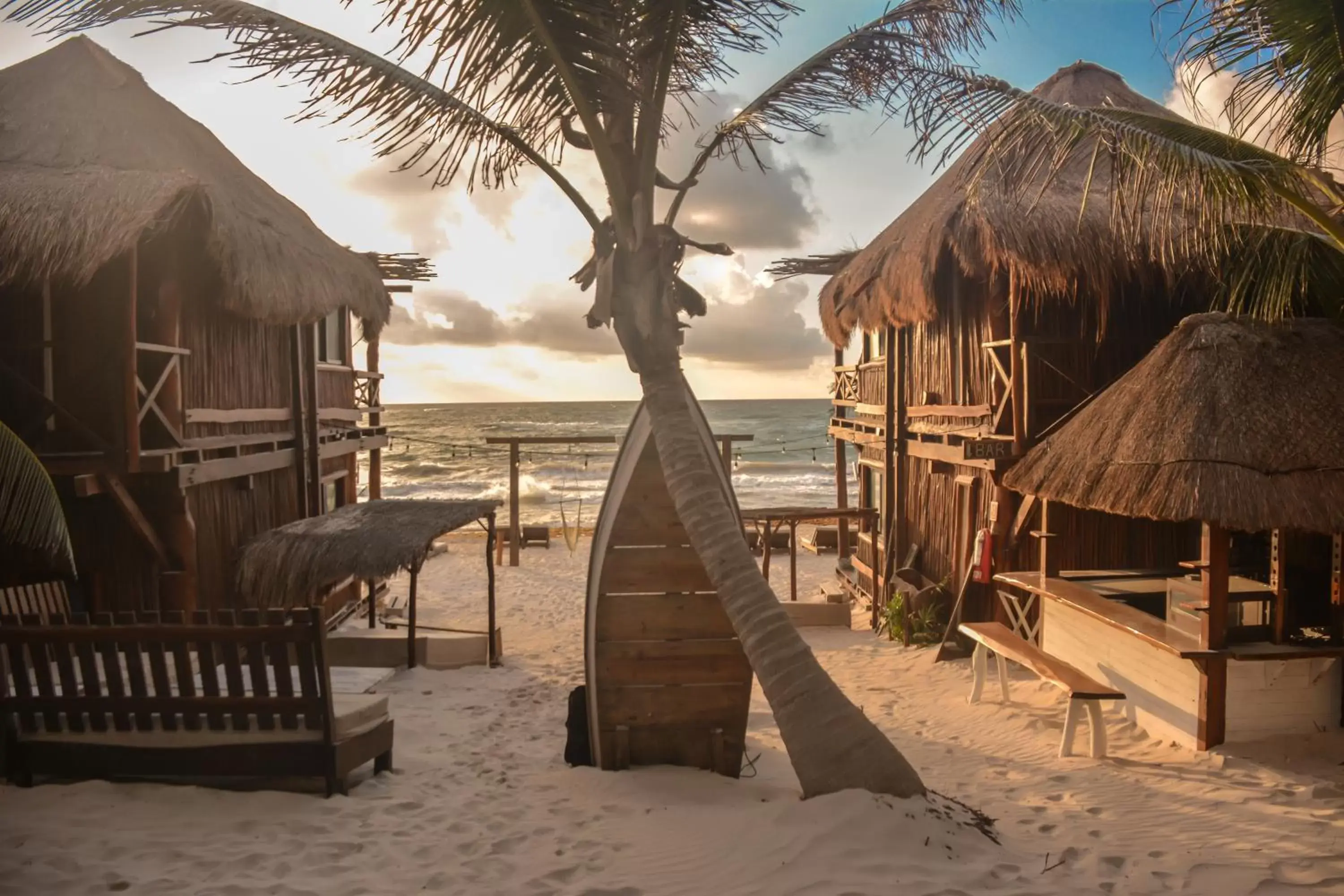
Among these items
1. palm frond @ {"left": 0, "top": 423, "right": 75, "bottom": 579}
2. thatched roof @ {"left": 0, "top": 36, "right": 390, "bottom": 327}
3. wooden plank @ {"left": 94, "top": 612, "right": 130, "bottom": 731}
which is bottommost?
wooden plank @ {"left": 94, "top": 612, "right": 130, "bottom": 731}

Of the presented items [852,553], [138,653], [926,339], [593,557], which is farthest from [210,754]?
[852,553]

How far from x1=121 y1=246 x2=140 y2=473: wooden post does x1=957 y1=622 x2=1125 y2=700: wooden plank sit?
7419 mm

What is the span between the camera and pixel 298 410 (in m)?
11.6

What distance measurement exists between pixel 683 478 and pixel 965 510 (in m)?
6.27

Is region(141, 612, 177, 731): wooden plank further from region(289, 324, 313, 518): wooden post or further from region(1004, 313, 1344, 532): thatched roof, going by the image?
region(289, 324, 313, 518): wooden post

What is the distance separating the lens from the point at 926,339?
11.7 meters

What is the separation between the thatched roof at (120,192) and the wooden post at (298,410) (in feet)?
2.86

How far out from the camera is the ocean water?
35.9m

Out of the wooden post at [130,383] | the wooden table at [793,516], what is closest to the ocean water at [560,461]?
the wooden table at [793,516]

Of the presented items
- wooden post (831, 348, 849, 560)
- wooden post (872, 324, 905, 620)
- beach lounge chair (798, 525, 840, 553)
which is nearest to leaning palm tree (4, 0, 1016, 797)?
wooden post (872, 324, 905, 620)

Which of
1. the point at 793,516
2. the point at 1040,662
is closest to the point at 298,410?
the point at 793,516

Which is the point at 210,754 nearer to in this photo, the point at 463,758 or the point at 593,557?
the point at 463,758

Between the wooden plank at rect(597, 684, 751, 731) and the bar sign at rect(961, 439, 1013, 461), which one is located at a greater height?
the bar sign at rect(961, 439, 1013, 461)

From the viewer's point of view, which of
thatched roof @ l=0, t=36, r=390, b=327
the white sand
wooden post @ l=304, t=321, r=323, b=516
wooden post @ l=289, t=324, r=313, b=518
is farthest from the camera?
wooden post @ l=304, t=321, r=323, b=516
